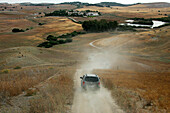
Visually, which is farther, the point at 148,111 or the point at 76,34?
the point at 76,34

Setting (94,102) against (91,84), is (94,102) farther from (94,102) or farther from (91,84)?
(91,84)

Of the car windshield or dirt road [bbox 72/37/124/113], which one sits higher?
the car windshield

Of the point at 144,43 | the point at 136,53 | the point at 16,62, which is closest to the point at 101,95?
the point at 16,62

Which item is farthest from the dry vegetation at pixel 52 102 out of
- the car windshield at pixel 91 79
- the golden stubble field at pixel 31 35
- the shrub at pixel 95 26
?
the shrub at pixel 95 26

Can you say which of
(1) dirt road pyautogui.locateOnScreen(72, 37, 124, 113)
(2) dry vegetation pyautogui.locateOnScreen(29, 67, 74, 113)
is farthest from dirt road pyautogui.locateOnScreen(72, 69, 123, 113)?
(2) dry vegetation pyautogui.locateOnScreen(29, 67, 74, 113)

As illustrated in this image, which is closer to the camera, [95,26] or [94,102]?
[94,102]

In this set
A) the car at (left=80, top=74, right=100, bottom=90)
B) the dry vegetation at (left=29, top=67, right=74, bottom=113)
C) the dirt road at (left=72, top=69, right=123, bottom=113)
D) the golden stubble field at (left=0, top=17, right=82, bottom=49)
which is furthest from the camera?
→ the golden stubble field at (left=0, top=17, right=82, bottom=49)

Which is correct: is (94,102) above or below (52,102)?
below

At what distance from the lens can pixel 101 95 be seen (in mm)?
16031

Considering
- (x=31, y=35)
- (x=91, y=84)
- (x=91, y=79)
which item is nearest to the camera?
(x=91, y=84)

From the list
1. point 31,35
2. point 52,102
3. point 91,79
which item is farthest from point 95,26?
point 52,102

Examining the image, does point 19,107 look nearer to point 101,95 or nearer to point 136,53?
point 101,95

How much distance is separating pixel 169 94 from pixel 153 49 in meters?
54.0

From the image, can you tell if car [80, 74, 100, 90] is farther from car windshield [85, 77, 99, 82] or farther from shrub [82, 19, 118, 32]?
shrub [82, 19, 118, 32]
